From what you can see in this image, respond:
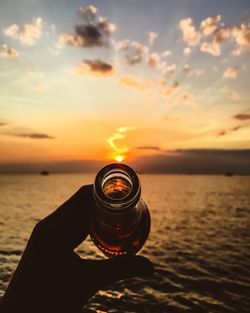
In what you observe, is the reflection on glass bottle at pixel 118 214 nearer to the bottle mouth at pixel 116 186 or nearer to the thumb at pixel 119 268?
the bottle mouth at pixel 116 186

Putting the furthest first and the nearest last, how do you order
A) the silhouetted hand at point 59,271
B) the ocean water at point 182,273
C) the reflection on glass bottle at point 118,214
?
1. the ocean water at point 182,273
2. the reflection on glass bottle at point 118,214
3. the silhouetted hand at point 59,271

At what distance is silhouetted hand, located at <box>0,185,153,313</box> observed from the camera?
1664mm

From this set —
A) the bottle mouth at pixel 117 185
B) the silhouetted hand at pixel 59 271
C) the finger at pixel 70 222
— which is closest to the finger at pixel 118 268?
the silhouetted hand at pixel 59 271

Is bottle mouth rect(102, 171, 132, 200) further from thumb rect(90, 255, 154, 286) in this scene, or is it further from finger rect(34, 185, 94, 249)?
thumb rect(90, 255, 154, 286)

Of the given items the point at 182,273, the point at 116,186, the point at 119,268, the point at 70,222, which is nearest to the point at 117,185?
the point at 116,186

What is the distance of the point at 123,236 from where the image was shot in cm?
225

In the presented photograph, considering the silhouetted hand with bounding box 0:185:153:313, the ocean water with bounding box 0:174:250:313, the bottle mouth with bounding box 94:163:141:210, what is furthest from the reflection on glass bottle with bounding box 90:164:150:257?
the ocean water with bounding box 0:174:250:313

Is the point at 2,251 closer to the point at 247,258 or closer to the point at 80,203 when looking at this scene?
the point at 247,258

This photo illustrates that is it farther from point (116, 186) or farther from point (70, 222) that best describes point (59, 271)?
point (116, 186)

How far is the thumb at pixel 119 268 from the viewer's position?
1.89m

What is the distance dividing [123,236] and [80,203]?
42 cm

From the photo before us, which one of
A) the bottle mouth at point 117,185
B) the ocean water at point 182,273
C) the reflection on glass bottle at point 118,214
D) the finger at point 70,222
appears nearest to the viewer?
the finger at point 70,222

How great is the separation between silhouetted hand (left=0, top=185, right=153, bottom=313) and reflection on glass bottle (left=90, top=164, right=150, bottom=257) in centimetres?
20

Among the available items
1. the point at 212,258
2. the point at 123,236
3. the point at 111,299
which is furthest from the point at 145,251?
the point at 123,236
